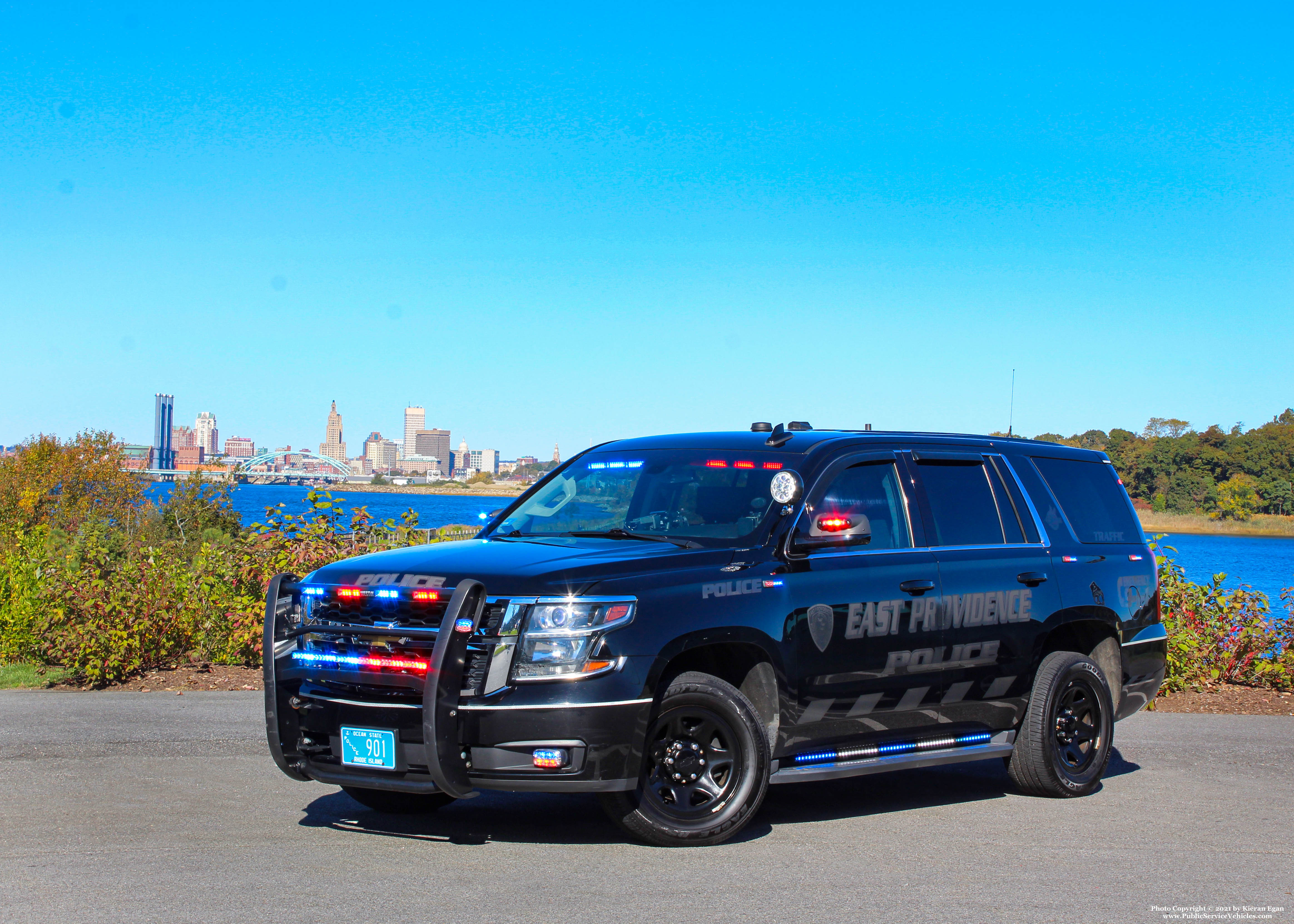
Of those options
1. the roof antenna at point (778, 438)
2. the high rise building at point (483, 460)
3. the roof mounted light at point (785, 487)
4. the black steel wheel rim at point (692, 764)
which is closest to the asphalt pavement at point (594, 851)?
the black steel wheel rim at point (692, 764)

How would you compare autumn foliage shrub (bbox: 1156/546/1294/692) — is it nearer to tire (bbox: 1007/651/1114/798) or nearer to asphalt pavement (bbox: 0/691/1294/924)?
asphalt pavement (bbox: 0/691/1294/924)

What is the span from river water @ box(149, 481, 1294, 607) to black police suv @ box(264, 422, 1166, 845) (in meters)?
1.71

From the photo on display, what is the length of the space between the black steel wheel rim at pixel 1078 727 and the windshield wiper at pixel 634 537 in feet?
8.91

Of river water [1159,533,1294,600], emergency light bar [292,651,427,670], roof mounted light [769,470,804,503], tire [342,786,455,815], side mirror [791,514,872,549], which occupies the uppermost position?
roof mounted light [769,470,804,503]

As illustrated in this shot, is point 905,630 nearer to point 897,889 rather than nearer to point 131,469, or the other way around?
point 897,889

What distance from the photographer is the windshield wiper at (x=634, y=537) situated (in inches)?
250

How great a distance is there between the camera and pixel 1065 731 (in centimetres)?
760

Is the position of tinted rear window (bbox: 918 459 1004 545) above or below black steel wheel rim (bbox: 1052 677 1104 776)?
above

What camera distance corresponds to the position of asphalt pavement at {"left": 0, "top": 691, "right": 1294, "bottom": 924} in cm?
496

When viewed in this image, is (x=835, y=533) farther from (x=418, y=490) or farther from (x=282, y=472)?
(x=418, y=490)

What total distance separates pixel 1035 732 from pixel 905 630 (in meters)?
1.30

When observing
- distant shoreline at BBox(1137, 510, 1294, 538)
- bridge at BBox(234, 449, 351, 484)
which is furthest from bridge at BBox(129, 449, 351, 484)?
distant shoreline at BBox(1137, 510, 1294, 538)

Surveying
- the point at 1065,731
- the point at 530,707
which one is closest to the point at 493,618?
the point at 530,707

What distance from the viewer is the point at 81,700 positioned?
10.3 m
